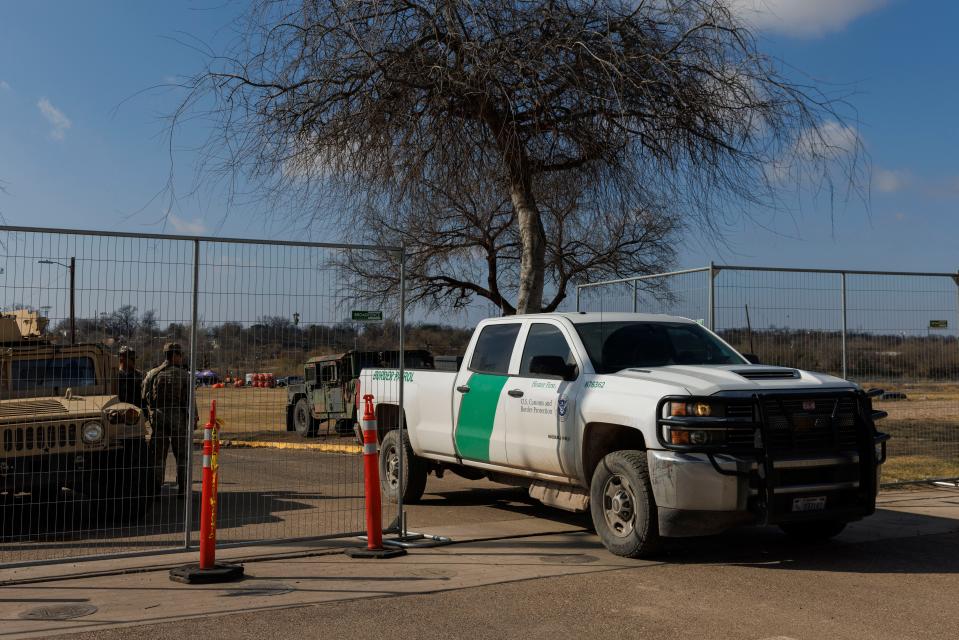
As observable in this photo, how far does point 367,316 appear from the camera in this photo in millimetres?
9039

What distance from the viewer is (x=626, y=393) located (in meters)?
7.97

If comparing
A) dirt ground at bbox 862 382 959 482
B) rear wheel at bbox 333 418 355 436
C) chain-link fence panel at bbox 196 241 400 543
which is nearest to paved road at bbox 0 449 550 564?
chain-link fence panel at bbox 196 241 400 543

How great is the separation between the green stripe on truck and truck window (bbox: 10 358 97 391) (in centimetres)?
393

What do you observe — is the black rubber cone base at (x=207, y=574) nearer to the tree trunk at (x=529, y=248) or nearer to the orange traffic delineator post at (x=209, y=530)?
the orange traffic delineator post at (x=209, y=530)

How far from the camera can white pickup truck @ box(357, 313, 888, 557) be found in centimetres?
744

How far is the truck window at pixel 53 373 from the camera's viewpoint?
27.4 feet

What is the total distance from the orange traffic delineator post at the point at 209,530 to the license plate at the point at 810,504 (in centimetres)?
441

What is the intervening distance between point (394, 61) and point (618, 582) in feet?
26.6

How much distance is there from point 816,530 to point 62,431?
723 cm

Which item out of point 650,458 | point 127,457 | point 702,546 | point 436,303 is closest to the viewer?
point 650,458

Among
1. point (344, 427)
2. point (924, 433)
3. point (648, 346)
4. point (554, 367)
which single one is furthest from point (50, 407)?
point (924, 433)

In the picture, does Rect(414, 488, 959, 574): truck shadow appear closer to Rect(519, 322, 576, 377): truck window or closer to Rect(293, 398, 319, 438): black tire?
Rect(519, 322, 576, 377): truck window

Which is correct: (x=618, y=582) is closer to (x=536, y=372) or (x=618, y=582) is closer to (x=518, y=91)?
(x=536, y=372)

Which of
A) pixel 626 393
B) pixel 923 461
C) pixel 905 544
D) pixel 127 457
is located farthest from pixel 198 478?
pixel 923 461
